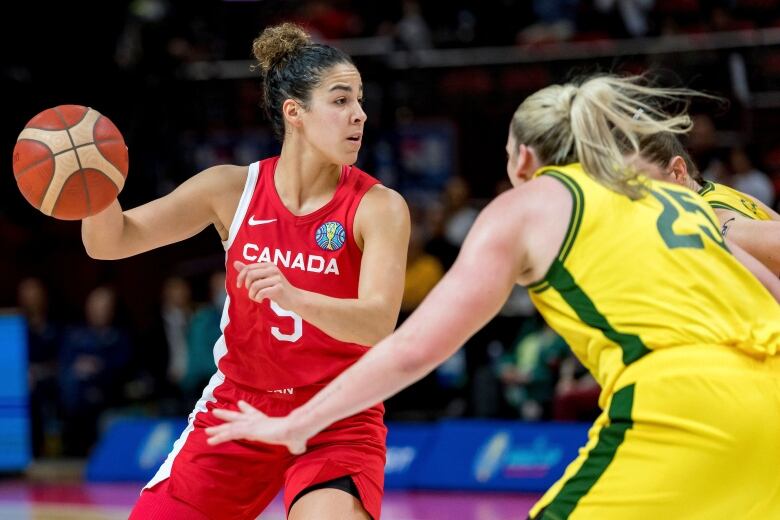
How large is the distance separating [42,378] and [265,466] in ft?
27.2

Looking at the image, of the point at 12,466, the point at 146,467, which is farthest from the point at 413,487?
the point at 12,466

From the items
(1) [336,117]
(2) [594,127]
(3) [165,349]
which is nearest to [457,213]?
(3) [165,349]

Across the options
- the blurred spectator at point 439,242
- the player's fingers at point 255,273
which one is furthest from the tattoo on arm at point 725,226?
the blurred spectator at point 439,242

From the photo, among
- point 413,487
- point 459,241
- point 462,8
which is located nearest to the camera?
point 413,487

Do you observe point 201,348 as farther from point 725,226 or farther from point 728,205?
point 725,226

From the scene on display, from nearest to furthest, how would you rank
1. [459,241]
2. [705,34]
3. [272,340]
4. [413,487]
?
[272,340]
[413,487]
[459,241]
[705,34]

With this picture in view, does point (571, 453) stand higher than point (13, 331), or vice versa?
point (13, 331)

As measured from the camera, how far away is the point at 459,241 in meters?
11.1

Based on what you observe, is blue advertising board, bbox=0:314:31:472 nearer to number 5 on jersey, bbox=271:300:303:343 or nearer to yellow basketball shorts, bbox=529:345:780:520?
number 5 on jersey, bbox=271:300:303:343

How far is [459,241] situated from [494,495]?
2716 mm

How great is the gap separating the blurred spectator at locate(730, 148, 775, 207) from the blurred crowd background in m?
0.28

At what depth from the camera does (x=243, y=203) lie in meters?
4.23

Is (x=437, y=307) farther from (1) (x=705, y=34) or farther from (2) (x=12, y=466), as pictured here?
(1) (x=705, y=34)

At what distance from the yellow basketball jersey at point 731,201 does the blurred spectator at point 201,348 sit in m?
7.02
